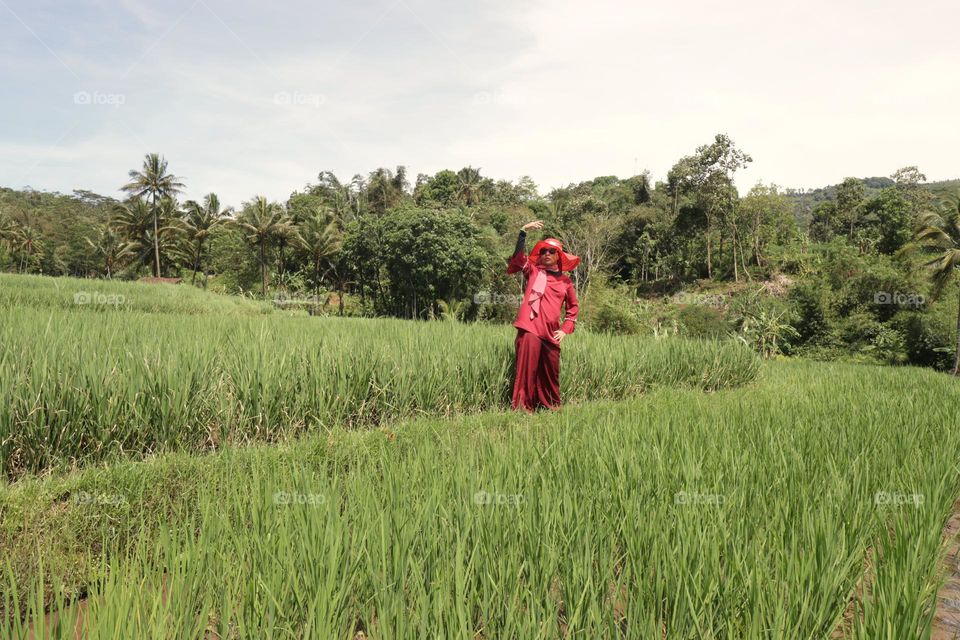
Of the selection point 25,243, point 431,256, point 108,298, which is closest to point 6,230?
point 25,243

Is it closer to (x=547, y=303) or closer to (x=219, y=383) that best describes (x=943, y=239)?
(x=547, y=303)

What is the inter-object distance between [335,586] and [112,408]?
97.3 inches

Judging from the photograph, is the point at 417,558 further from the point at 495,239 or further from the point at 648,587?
the point at 495,239

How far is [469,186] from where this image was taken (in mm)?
44094

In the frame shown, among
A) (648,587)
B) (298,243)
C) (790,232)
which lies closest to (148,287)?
(648,587)

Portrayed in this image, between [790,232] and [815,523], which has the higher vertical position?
[790,232]

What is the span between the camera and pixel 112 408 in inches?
125

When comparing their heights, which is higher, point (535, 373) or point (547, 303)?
point (547, 303)

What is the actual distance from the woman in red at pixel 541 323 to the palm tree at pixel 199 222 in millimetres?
40447

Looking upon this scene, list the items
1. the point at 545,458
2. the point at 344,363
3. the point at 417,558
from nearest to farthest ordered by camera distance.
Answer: the point at 417,558
the point at 545,458
the point at 344,363

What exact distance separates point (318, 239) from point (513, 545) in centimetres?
3535

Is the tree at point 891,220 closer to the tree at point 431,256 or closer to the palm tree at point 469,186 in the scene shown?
the tree at point 431,256

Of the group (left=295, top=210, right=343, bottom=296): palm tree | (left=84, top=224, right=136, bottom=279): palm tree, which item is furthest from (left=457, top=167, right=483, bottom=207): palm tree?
(left=84, top=224, right=136, bottom=279): palm tree

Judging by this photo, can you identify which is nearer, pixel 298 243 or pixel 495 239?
pixel 495 239
